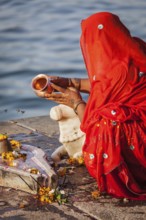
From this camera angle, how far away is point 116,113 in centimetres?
509

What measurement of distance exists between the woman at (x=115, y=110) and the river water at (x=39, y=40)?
11.3 ft

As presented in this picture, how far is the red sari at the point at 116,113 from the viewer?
5.10 metres

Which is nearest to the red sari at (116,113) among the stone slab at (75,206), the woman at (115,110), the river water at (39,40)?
the woman at (115,110)

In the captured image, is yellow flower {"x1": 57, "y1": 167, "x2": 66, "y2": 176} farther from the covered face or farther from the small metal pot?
the small metal pot

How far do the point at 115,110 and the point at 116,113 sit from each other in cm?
3

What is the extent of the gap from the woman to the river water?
3.44 metres

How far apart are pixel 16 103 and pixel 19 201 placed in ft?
14.5

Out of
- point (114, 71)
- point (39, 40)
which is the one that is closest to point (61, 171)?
point (114, 71)

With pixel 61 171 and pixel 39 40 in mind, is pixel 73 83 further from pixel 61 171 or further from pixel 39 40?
pixel 39 40

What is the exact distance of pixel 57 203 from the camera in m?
5.07

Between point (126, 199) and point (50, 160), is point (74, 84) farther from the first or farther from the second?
point (126, 199)

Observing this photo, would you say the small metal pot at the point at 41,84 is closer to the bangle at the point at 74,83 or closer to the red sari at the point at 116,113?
the bangle at the point at 74,83

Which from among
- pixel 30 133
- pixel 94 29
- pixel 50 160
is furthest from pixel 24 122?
pixel 94 29

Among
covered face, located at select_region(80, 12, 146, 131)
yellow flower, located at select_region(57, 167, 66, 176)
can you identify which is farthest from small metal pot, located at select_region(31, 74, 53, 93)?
yellow flower, located at select_region(57, 167, 66, 176)
